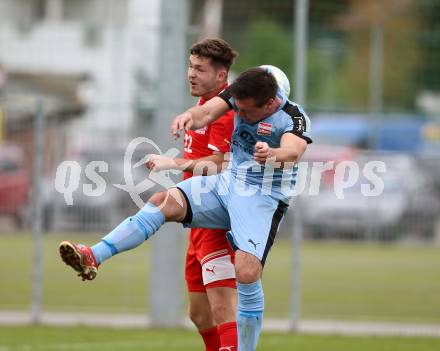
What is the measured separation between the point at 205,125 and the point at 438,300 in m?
7.03

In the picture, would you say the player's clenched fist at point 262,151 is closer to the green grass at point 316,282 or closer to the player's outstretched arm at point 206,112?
the player's outstretched arm at point 206,112

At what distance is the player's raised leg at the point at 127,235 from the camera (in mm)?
7402

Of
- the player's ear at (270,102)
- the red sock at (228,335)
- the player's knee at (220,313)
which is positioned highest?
the player's ear at (270,102)

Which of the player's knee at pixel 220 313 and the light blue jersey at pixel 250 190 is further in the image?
the player's knee at pixel 220 313

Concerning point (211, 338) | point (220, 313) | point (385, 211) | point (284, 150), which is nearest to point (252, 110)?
point (284, 150)

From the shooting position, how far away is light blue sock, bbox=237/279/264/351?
26.3 feet

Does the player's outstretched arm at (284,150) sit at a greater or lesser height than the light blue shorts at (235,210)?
greater

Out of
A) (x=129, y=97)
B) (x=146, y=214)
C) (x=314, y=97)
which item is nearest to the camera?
(x=146, y=214)

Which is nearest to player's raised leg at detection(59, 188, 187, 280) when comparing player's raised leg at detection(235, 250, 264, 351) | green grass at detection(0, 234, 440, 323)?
player's raised leg at detection(235, 250, 264, 351)

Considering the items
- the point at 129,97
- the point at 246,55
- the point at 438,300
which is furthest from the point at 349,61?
the point at 438,300

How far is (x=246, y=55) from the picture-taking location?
22781mm

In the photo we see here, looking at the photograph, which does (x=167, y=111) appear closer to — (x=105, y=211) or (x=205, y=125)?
(x=105, y=211)

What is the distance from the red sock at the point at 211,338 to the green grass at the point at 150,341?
1942 millimetres

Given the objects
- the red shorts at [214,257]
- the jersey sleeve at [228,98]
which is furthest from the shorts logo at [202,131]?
the red shorts at [214,257]
